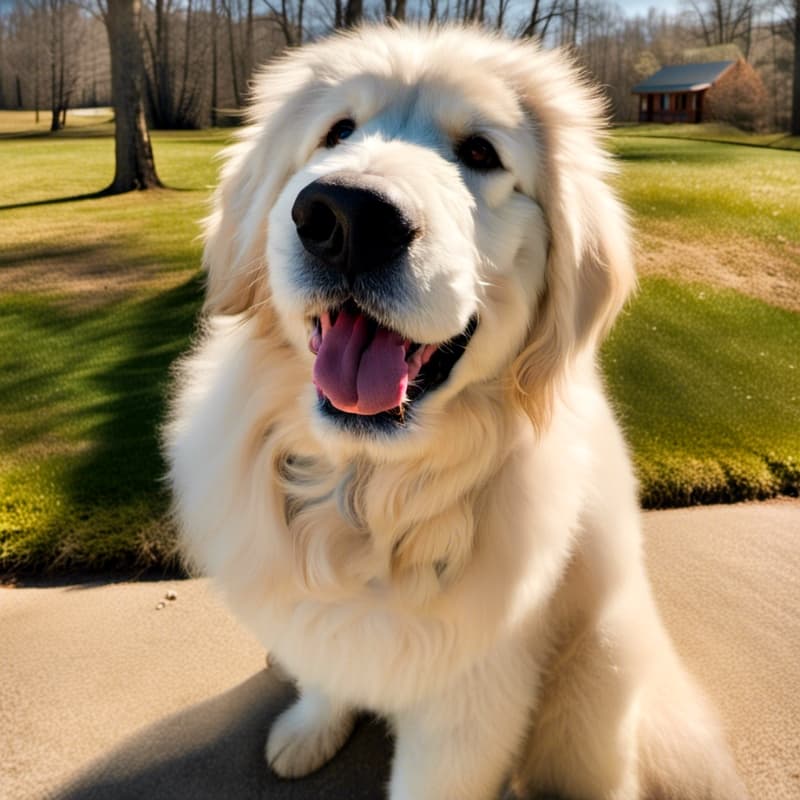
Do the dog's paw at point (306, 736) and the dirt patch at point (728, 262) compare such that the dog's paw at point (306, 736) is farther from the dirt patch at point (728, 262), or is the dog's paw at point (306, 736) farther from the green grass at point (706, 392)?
the dirt patch at point (728, 262)

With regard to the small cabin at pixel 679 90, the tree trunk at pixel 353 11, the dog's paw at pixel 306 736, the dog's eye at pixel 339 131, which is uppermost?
the small cabin at pixel 679 90

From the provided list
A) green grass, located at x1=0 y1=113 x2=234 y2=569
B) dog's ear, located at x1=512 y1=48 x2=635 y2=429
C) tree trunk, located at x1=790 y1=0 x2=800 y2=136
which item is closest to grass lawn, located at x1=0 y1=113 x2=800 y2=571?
green grass, located at x1=0 y1=113 x2=234 y2=569

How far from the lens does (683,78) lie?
24.2m

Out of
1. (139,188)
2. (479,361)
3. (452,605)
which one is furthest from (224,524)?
(139,188)

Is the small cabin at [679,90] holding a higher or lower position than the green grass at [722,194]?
higher

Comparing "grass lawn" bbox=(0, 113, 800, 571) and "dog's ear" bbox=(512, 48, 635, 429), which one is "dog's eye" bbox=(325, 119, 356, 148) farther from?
"grass lawn" bbox=(0, 113, 800, 571)

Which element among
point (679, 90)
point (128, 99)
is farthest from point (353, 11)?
point (679, 90)

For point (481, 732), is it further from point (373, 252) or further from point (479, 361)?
point (373, 252)

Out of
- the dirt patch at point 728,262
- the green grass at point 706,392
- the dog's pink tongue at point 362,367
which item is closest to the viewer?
the dog's pink tongue at point 362,367

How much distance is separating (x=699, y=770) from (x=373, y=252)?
169 centimetres

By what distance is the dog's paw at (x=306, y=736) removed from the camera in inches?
80.7

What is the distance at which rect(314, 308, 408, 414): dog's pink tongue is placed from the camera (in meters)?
1.45

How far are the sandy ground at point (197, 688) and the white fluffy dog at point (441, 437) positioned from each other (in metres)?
0.57

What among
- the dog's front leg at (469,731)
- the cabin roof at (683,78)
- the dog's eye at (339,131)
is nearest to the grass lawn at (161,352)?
the dog's eye at (339,131)
